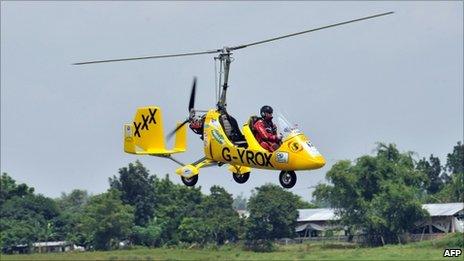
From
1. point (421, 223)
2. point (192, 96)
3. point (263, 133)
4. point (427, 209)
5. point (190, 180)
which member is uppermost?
point (427, 209)

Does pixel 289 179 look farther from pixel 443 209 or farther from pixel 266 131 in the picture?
pixel 443 209

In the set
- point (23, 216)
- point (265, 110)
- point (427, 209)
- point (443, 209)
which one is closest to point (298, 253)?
point (427, 209)

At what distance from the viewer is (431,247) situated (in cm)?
14138

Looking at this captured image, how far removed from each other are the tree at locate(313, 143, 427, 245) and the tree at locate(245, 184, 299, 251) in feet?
16.4

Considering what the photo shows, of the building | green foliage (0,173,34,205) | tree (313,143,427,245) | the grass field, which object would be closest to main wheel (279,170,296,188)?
the grass field

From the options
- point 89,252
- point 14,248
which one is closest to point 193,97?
point 89,252

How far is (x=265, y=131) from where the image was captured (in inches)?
1898

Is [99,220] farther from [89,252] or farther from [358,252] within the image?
[358,252]

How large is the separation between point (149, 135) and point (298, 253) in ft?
302

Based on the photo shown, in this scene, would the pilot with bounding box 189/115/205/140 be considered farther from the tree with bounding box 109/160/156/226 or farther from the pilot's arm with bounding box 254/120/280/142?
the tree with bounding box 109/160/156/226

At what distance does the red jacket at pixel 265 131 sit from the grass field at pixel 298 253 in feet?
275

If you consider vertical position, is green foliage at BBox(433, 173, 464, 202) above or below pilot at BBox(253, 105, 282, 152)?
above

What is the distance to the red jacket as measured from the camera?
158ft

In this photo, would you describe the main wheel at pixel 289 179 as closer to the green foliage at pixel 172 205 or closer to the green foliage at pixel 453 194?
the green foliage at pixel 172 205
